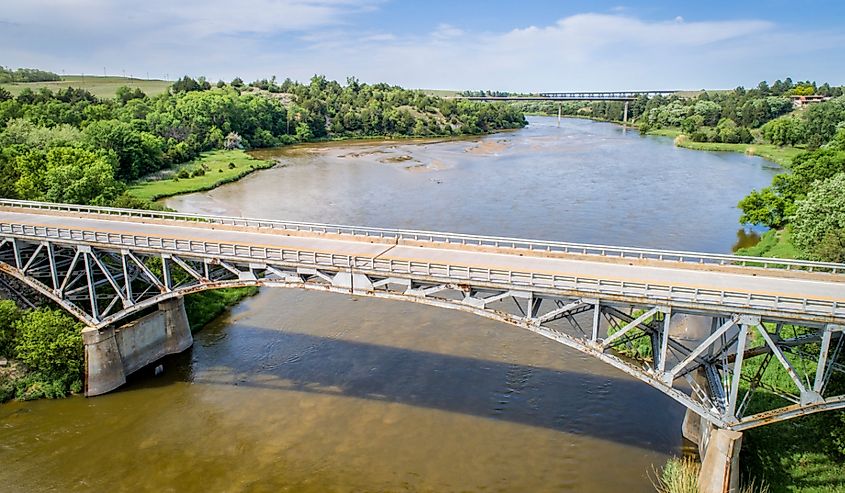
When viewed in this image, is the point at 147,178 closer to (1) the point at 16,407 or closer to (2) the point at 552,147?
(1) the point at 16,407

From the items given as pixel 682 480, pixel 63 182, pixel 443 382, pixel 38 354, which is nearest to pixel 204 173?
pixel 63 182

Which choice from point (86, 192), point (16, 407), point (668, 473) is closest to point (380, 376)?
point (668, 473)

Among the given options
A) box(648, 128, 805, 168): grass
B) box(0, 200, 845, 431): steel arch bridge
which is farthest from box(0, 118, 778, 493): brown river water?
box(648, 128, 805, 168): grass

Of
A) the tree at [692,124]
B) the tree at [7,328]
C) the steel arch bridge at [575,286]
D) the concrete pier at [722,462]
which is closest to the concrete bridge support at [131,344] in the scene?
the steel arch bridge at [575,286]

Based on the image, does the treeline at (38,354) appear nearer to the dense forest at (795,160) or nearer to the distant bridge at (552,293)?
the distant bridge at (552,293)

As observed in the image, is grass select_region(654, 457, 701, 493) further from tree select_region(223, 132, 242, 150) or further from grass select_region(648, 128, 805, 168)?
tree select_region(223, 132, 242, 150)

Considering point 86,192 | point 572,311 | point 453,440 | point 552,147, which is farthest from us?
point 552,147
